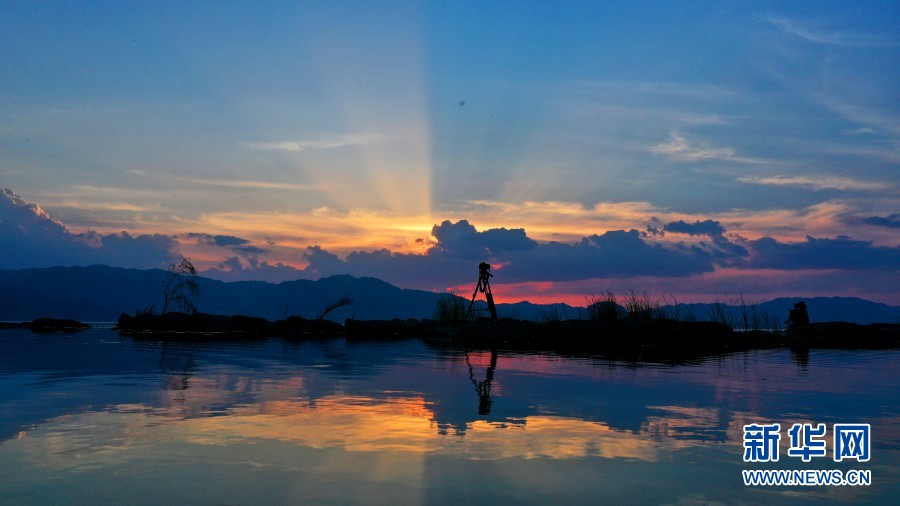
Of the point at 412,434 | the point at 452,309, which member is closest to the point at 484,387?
the point at 412,434

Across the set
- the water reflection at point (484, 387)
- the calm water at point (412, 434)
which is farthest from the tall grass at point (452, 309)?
the calm water at point (412, 434)

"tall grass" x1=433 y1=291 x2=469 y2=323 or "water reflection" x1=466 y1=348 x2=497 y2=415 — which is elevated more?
"tall grass" x1=433 y1=291 x2=469 y2=323

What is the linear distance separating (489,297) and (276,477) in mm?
28620

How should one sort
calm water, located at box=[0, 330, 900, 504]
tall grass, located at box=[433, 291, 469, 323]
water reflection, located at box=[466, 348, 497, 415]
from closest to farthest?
calm water, located at box=[0, 330, 900, 504] → water reflection, located at box=[466, 348, 497, 415] → tall grass, located at box=[433, 291, 469, 323]

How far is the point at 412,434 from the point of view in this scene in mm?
7887

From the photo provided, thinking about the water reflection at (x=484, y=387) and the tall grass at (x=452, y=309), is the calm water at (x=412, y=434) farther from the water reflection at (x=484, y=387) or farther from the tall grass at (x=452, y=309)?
the tall grass at (x=452, y=309)

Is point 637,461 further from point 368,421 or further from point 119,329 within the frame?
point 119,329

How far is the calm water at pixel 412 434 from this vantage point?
560cm

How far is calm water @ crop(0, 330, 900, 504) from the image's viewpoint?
18.4ft

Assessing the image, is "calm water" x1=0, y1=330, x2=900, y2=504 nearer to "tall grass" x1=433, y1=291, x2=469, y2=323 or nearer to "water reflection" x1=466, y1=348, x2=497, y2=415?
"water reflection" x1=466, y1=348, x2=497, y2=415

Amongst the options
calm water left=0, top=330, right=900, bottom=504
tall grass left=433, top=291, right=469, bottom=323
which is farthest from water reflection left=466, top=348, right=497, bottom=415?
tall grass left=433, top=291, right=469, bottom=323

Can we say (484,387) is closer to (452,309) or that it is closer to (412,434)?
(412,434)

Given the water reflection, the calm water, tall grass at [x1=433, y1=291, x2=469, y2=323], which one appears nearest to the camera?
the calm water

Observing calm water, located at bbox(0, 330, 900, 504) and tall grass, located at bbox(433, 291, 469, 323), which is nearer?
calm water, located at bbox(0, 330, 900, 504)
